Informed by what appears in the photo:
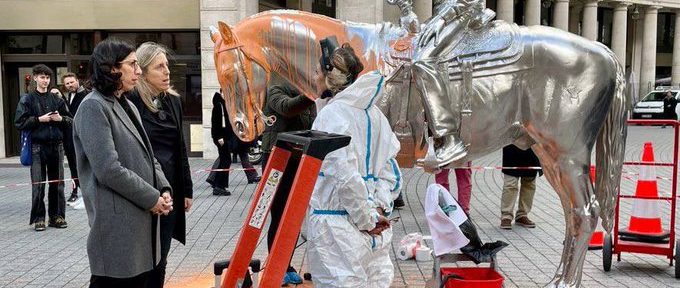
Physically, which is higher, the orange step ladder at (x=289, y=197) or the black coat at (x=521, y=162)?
the orange step ladder at (x=289, y=197)

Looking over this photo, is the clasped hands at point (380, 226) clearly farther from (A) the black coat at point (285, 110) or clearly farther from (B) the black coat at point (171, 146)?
(A) the black coat at point (285, 110)

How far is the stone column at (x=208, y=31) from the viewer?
1535 centimetres

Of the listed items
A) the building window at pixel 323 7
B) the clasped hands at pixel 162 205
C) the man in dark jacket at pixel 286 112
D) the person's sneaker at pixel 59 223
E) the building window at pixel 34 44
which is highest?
the building window at pixel 323 7

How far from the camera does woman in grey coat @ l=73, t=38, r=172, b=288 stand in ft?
10.9

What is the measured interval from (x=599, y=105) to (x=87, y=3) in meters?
13.7

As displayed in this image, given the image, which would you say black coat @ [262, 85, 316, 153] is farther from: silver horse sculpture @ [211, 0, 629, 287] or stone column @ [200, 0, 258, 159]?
stone column @ [200, 0, 258, 159]

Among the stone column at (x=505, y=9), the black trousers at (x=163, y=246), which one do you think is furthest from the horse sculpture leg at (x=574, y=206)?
the stone column at (x=505, y=9)

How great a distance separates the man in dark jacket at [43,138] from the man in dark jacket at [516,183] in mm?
5503

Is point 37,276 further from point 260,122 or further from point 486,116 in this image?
point 486,116

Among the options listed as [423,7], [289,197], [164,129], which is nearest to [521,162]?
[164,129]

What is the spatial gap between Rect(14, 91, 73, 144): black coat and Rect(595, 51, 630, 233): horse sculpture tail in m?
6.52

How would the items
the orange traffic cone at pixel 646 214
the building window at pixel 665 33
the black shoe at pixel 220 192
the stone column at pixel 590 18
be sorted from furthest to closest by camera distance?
the building window at pixel 665 33
the stone column at pixel 590 18
the black shoe at pixel 220 192
the orange traffic cone at pixel 646 214

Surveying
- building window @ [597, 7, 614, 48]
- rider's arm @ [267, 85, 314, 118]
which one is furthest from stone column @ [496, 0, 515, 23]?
rider's arm @ [267, 85, 314, 118]

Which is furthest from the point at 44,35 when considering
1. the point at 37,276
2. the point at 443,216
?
the point at 443,216
